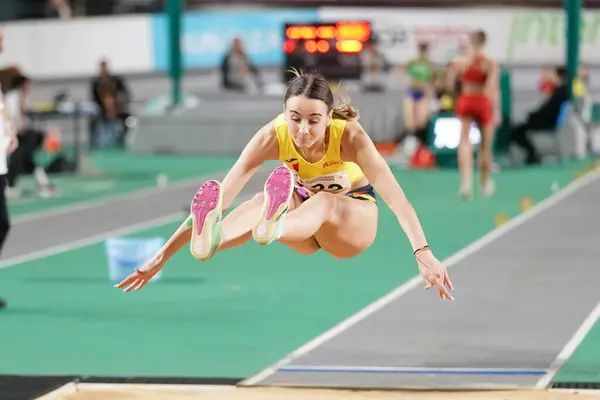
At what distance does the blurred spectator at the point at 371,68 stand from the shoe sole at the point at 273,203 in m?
22.4

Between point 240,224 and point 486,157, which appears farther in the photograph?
point 486,157

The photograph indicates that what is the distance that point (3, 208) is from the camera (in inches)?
441

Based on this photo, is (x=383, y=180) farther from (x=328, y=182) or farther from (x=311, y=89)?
(x=328, y=182)

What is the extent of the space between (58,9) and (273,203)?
29.5 m

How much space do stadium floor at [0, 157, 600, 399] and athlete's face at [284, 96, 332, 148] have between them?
5.33ft

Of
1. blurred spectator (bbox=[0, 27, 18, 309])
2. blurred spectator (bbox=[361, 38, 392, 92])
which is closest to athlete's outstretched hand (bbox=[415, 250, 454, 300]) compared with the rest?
blurred spectator (bbox=[0, 27, 18, 309])

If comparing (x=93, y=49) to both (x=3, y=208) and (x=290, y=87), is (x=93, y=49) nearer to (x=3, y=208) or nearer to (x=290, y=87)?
(x=3, y=208)

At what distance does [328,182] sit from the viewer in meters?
8.22

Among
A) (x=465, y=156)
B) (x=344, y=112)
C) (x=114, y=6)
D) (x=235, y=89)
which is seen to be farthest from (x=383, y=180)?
(x=114, y=6)

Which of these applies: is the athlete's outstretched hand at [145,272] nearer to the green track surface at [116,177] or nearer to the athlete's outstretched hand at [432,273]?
the athlete's outstretched hand at [432,273]

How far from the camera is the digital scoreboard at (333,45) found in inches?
1211

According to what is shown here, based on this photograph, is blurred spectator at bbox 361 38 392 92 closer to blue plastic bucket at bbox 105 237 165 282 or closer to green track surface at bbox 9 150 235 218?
green track surface at bbox 9 150 235 218

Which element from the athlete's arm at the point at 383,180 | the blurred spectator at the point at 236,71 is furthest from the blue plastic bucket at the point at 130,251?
the blurred spectator at the point at 236,71

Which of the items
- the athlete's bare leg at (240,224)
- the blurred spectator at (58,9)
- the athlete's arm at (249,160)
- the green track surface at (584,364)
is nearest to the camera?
the athlete's bare leg at (240,224)
